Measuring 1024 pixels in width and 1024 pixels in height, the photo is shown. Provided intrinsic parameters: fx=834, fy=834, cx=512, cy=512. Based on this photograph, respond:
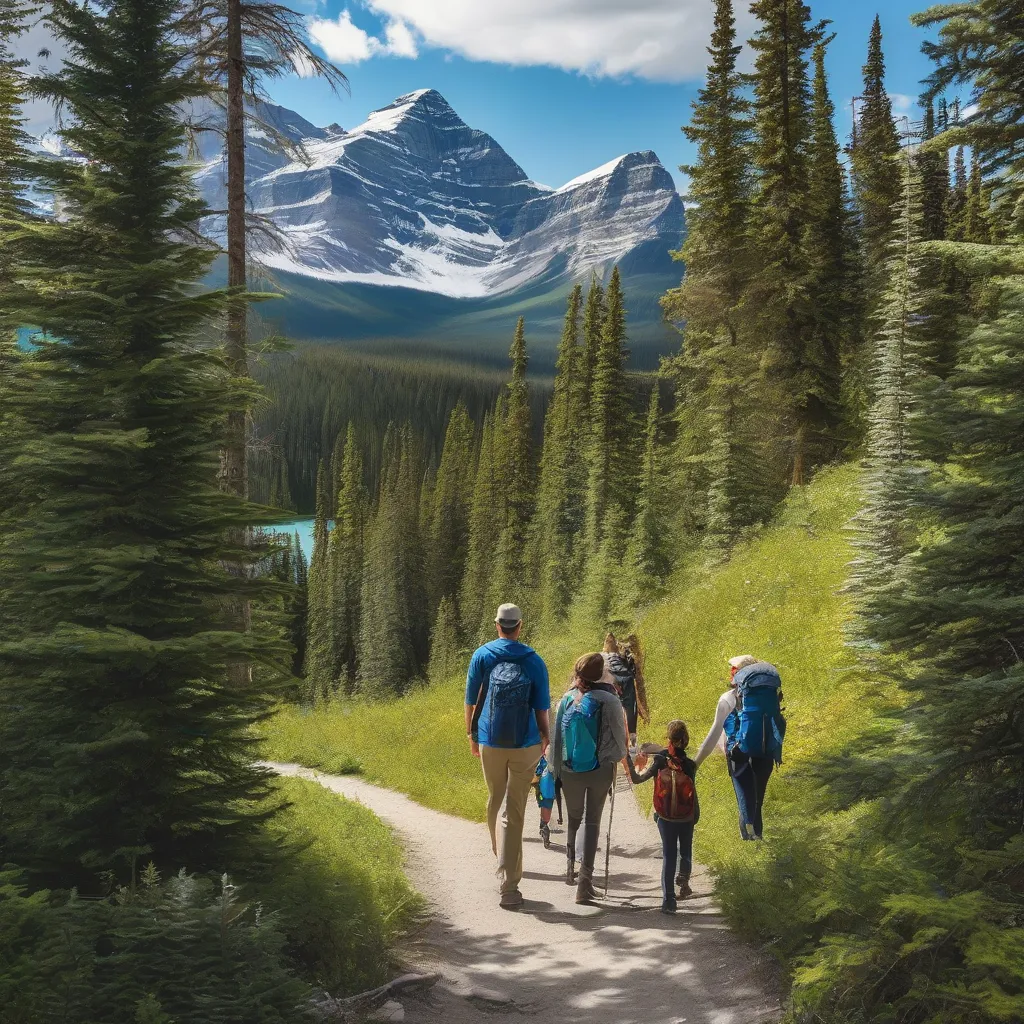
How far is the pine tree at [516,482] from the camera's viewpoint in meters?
59.7

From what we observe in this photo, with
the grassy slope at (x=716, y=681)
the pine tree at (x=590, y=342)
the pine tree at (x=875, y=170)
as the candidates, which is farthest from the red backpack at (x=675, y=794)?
the pine tree at (x=590, y=342)

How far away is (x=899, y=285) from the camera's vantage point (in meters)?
15.5

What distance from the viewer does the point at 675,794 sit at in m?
7.47

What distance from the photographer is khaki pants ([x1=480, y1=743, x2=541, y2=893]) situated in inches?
296

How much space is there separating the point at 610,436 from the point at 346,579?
56060 millimetres

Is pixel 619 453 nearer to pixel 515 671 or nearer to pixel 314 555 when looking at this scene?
pixel 515 671

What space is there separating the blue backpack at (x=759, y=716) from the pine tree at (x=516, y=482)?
4989 centimetres

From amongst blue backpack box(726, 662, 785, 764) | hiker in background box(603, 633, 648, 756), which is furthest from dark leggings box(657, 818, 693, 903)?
hiker in background box(603, 633, 648, 756)

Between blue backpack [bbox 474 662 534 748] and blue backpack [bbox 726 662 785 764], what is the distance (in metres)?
2.25

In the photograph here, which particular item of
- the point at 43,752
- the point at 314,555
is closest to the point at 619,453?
the point at 43,752

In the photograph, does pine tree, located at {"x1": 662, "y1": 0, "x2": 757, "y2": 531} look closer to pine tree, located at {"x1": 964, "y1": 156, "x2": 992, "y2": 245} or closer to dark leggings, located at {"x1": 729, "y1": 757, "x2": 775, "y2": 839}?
pine tree, located at {"x1": 964, "y1": 156, "x2": 992, "y2": 245}

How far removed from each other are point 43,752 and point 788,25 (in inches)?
1176

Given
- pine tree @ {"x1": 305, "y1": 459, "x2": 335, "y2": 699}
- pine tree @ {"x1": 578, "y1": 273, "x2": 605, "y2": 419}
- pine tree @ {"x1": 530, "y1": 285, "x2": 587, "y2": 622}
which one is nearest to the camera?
pine tree @ {"x1": 530, "y1": 285, "x2": 587, "y2": 622}

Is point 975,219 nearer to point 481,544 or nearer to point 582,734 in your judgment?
point 582,734
